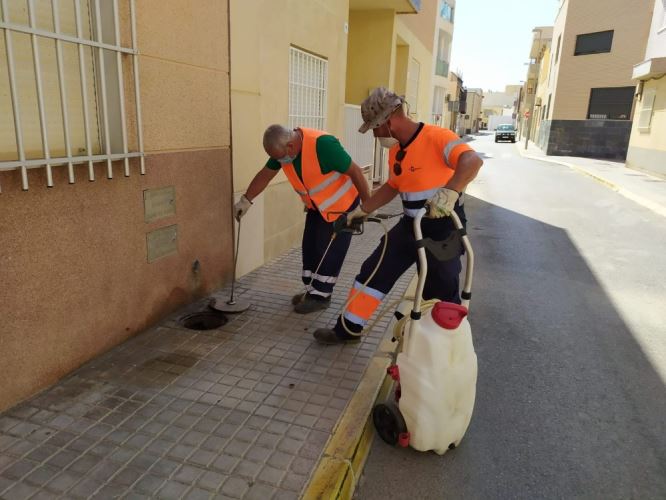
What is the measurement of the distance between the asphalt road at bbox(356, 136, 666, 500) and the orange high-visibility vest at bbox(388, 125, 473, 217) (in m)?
1.41

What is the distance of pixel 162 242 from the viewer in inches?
160

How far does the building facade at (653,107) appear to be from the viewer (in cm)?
1686

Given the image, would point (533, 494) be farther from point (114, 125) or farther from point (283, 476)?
point (114, 125)

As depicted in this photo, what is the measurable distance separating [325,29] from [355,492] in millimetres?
6193

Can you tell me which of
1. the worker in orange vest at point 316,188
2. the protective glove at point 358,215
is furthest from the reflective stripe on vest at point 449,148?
the worker in orange vest at point 316,188

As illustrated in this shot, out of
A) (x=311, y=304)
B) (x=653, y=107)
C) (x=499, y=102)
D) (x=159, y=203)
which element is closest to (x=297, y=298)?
(x=311, y=304)

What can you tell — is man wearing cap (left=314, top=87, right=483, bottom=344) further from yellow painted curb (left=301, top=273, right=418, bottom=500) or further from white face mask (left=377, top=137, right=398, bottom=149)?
yellow painted curb (left=301, top=273, right=418, bottom=500)

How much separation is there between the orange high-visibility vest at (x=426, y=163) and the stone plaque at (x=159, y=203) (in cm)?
182

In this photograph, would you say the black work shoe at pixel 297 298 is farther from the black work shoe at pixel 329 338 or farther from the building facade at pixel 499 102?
the building facade at pixel 499 102

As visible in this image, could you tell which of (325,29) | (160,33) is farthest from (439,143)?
(325,29)

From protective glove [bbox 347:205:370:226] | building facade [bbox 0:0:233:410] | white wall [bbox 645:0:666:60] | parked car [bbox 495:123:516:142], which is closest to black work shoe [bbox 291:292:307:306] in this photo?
building facade [bbox 0:0:233:410]

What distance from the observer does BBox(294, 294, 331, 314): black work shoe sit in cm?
446

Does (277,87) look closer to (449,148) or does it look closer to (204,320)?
(204,320)

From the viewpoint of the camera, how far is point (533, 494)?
2.54 metres
